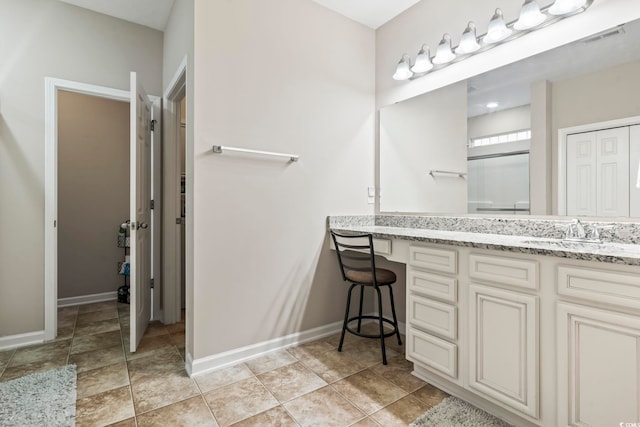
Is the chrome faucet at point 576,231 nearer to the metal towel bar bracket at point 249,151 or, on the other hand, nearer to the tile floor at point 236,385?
the tile floor at point 236,385

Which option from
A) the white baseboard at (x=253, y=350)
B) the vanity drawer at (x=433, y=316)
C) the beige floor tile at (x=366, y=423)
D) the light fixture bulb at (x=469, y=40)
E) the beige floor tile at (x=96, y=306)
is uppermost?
the light fixture bulb at (x=469, y=40)

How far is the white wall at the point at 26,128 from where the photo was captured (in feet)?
7.46

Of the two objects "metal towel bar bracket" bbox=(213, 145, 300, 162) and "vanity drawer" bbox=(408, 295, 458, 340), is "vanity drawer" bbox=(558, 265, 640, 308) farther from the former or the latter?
"metal towel bar bracket" bbox=(213, 145, 300, 162)

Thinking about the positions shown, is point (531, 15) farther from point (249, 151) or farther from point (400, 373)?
point (400, 373)

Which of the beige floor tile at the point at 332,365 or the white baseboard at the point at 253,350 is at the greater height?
the white baseboard at the point at 253,350

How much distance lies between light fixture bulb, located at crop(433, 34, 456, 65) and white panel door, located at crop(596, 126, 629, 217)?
995 mm

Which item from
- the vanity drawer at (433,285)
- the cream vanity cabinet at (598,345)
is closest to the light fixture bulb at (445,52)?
the vanity drawer at (433,285)

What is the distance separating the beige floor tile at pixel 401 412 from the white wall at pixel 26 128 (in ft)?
8.42

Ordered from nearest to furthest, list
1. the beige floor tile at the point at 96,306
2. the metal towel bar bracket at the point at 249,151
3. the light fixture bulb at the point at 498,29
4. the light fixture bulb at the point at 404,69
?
the light fixture bulb at the point at 498,29
the metal towel bar bracket at the point at 249,151
the light fixture bulb at the point at 404,69
the beige floor tile at the point at 96,306

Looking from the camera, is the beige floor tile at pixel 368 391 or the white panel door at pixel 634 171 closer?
the white panel door at pixel 634 171

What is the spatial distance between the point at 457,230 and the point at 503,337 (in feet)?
2.98

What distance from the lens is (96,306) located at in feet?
10.7

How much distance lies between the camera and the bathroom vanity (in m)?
1.11

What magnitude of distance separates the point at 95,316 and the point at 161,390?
5.65 ft
